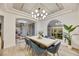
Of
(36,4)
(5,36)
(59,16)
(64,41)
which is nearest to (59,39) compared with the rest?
(64,41)

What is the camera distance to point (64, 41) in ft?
8.16

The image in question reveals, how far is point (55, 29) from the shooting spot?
8.29ft

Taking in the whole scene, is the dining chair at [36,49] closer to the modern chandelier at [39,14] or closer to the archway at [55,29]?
the archway at [55,29]

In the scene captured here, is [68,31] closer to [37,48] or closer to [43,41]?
[43,41]

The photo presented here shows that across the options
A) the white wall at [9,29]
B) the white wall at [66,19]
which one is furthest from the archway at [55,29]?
the white wall at [9,29]

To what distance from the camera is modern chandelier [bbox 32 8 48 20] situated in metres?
2.49

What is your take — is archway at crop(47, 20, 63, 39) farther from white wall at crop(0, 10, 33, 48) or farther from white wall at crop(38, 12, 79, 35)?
white wall at crop(0, 10, 33, 48)

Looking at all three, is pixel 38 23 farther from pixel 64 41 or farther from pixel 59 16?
pixel 64 41

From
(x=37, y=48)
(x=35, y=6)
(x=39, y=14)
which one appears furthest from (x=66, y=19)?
(x=37, y=48)

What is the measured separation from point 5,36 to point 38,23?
791 millimetres

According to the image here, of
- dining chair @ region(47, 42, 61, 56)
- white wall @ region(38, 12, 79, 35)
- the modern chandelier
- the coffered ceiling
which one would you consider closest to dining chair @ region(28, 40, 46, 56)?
dining chair @ region(47, 42, 61, 56)

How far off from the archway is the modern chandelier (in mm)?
229

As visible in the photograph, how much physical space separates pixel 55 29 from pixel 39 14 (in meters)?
0.49

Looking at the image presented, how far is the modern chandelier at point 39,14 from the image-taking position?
2487 mm
